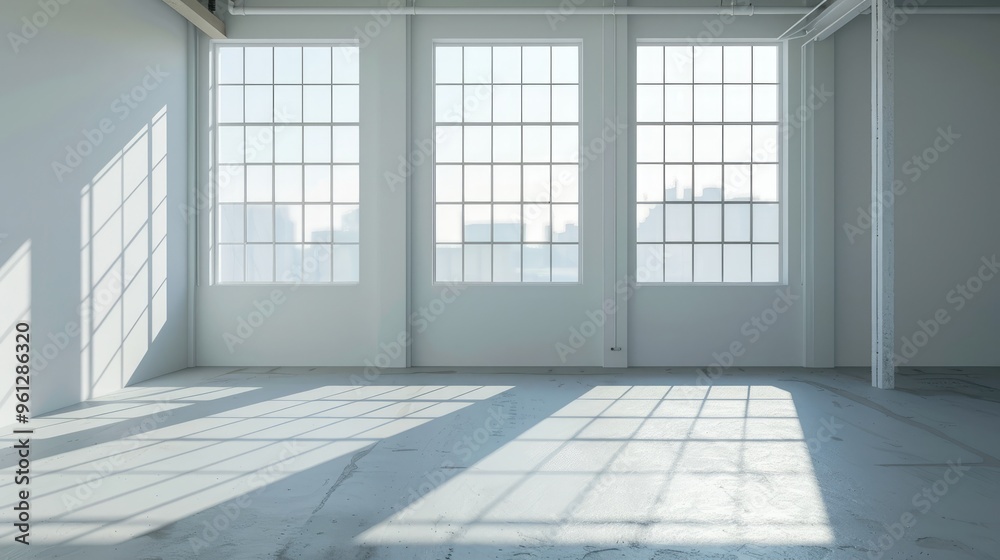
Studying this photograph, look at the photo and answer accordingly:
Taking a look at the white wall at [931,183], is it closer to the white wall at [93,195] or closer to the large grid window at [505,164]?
the large grid window at [505,164]

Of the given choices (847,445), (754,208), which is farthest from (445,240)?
(847,445)

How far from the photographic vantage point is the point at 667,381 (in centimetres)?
817

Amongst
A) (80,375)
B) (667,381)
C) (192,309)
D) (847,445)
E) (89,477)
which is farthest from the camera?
(192,309)

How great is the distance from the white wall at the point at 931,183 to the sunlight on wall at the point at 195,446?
5.87 m

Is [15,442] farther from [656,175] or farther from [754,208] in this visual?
[754,208]

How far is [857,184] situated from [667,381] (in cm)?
432

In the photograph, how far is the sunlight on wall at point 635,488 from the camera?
3443 millimetres

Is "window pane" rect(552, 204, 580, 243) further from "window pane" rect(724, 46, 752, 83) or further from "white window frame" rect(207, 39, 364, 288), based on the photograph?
"window pane" rect(724, 46, 752, 83)

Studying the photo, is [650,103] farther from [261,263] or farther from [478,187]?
[261,263]

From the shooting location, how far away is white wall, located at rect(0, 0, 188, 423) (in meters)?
5.97

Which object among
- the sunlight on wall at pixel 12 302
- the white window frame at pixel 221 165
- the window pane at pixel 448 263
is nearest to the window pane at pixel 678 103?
the window pane at pixel 448 263

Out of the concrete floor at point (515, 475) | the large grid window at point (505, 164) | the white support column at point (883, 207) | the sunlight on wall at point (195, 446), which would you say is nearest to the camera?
the concrete floor at point (515, 475)

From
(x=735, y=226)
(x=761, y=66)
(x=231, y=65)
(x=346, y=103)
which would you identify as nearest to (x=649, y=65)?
(x=761, y=66)

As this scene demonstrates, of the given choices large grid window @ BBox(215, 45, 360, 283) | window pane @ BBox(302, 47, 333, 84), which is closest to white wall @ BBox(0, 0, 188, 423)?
large grid window @ BBox(215, 45, 360, 283)
